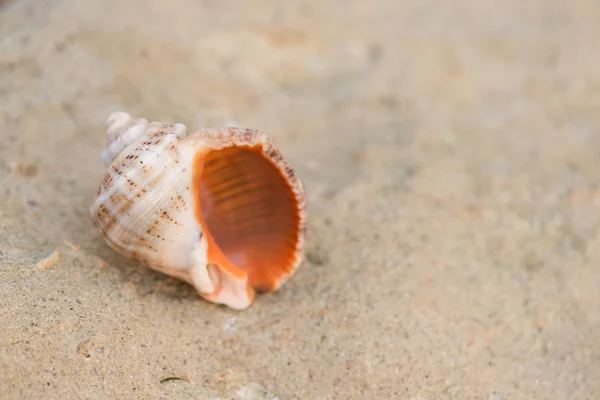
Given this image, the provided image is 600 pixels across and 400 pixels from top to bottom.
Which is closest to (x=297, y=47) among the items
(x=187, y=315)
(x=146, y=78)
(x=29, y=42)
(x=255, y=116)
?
(x=255, y=116)

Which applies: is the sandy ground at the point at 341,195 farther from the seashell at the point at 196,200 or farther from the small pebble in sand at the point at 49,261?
the seashell at the point at 196,200

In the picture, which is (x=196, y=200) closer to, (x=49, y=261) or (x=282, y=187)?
(x=282, y=187)

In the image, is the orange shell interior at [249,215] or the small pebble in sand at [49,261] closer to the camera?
the small pebble in sand at [49,261]

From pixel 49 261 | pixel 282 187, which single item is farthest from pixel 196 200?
pixel 49 261

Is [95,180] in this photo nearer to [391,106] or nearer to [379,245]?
[379,245]

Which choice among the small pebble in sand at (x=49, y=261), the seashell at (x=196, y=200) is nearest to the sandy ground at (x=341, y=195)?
the small pebble in sand at (x=49, y=261)

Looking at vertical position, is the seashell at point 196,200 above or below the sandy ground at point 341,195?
above
